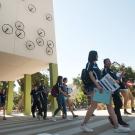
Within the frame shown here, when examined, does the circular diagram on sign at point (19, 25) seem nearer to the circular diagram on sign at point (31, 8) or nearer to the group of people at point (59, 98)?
the circular diagram on sign at point (31, 8)

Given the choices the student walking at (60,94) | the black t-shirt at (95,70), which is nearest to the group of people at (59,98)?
the student walking at (60,94)

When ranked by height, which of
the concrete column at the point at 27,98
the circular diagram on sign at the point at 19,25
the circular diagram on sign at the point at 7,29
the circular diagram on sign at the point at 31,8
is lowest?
the concrete column at the point at 27,98

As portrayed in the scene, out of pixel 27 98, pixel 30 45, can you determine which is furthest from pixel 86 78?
pixel 27 98

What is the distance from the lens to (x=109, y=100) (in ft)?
26.1

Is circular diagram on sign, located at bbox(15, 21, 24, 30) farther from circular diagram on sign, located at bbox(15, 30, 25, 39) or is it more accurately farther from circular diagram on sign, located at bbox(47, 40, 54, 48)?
circular diagram on sign, located at bbox(47, 40, 54, 48)

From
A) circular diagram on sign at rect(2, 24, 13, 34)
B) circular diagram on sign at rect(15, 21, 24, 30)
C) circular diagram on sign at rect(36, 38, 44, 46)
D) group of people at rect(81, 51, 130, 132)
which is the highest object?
circular diagram on sign at rect(15, 21, 24, 30)

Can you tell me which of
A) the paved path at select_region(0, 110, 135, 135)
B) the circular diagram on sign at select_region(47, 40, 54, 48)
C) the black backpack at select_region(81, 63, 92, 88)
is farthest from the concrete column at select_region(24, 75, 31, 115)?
the black backpack at select_region(81, 63, 92, 88)

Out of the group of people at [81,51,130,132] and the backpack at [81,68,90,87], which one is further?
the backpack at [81,68,90,87]

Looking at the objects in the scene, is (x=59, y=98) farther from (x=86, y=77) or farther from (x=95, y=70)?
(x=95, y=70)


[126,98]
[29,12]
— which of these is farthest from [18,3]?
[126,98]

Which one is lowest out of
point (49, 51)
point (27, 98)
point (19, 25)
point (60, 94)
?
point (60, 94)

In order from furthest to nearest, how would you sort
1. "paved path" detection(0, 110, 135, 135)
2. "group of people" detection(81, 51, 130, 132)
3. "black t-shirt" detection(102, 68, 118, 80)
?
"black t-shirt" detection(102, 68, 118, 80), "paved path" detection(0, 110, 135, 135), "group of people" detection(81, 51, 130, 132)

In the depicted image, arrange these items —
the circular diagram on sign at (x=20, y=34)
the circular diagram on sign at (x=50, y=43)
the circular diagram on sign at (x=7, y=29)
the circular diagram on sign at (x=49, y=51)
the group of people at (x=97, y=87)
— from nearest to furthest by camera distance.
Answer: the group of people at (x=97, y=87) → the circular diagram on sign at (x=7, y=29) → the circular diagram on sign at (x=20, y=34) → the circular diagram on sign at (x=49, y=51) → the circular diagram on sign at (x=50, y=43)

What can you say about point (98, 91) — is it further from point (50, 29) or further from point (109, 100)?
point (50, 29)
